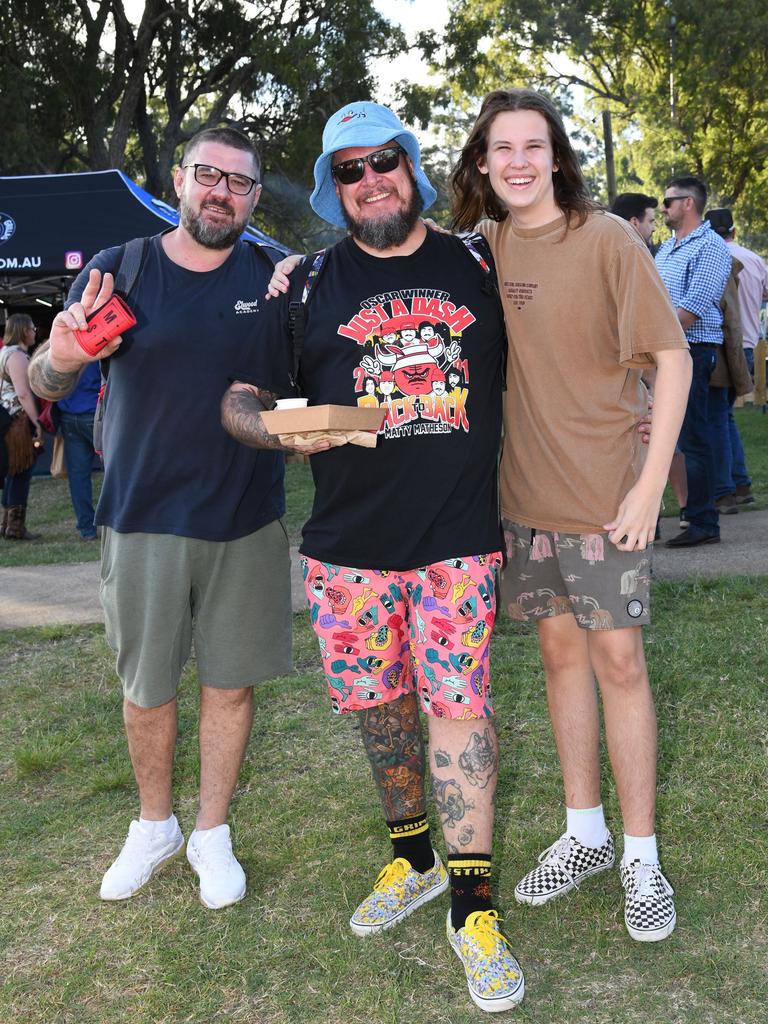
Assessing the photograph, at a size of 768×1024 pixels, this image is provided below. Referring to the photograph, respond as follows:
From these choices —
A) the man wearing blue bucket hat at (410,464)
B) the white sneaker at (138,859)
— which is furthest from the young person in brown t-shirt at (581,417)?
the white sneaker at (138,859)

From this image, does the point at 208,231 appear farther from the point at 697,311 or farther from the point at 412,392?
the point at 697,311

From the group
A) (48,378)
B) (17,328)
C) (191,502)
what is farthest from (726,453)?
(17,328)

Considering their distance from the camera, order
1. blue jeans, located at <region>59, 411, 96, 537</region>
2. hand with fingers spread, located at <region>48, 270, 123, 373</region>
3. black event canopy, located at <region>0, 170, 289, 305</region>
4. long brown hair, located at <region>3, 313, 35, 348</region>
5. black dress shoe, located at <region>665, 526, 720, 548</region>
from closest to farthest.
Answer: hand with fingers spread, located at <region>48, 270, 123, 373</region> < black dress shoe, located at <region>665, 526, 720, 548</region> < blue jeans, located at <region>59, 411, 96, 537</region> < long brown hair, located at <region>3, 313, 35, 348</region> < black event canopy, located at <region>0, 170, 289, 305</region>

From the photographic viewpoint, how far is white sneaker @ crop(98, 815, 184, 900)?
120 inches

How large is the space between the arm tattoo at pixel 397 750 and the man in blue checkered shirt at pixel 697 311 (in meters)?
4.27

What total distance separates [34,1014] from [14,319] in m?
7.98

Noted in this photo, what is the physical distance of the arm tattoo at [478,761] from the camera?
258 centimetres

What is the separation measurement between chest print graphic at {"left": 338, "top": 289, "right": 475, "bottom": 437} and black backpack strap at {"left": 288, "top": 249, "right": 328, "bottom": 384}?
0.12m

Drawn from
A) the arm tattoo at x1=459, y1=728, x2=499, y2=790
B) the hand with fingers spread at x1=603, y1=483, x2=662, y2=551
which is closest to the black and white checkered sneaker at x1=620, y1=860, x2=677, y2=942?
the arm tattoo at x1=459, y1=728, x2=499, y2=790

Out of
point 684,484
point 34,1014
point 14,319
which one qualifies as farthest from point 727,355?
point 14,319

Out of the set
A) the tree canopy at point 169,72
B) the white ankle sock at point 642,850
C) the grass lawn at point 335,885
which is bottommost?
the grass lawn at point 335,885

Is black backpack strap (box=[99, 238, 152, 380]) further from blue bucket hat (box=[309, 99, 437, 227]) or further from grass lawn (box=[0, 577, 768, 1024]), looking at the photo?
grass lawn (box=[0, 577, 768, 1024])

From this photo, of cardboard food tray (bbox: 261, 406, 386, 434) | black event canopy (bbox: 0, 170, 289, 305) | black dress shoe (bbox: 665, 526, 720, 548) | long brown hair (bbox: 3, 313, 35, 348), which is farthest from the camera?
black event canopy (bbox: 0, 170, 289, 305)

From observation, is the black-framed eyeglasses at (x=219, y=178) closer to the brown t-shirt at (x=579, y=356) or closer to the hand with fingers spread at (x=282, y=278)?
the hand with fingers spread at (x=282, y=278)
